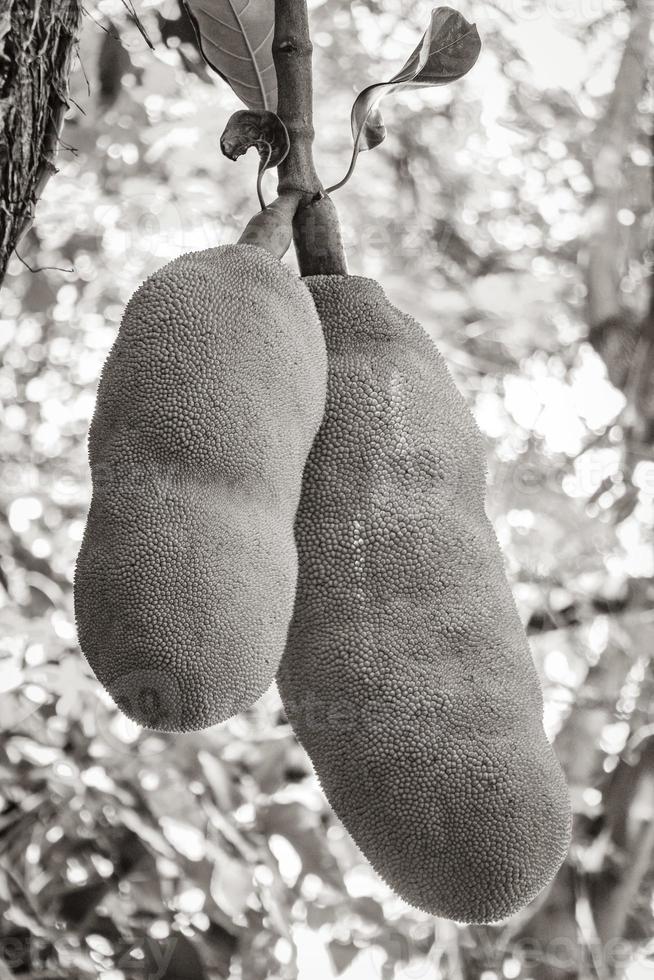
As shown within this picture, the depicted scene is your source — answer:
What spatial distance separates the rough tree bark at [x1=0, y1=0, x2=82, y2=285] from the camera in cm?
56

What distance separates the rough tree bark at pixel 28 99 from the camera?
557 mm

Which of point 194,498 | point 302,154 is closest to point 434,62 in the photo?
point 302,154

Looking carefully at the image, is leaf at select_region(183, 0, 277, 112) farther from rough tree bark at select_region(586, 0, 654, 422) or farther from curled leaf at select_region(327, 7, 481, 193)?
rough tree bark at select_region(586, 0, 654, 422)

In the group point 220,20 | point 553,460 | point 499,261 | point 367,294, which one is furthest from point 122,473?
point 499,261

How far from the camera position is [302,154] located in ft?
2.04

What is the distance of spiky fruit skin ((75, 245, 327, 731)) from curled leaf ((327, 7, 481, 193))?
0.20 m

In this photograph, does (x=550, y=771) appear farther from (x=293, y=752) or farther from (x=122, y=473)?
(x=293, y=752)

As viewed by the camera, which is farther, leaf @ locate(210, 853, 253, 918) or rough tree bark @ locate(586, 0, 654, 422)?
rough tree bark @ locate(586, 0, 654, 422)

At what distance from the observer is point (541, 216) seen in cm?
228

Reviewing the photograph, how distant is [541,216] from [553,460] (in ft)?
2.21

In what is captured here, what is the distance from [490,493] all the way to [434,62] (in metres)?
1.17

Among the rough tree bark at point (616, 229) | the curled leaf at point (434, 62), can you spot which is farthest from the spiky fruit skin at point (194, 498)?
the rough tree bark at point (616, 229)

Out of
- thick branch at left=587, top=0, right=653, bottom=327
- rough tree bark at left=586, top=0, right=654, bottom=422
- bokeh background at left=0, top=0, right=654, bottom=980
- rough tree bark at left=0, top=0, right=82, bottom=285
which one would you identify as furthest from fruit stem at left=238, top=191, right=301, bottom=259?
thick branch at left=587, top=0, right=653, bottom=327

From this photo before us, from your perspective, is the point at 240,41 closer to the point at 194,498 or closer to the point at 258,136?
the point at 258,136
